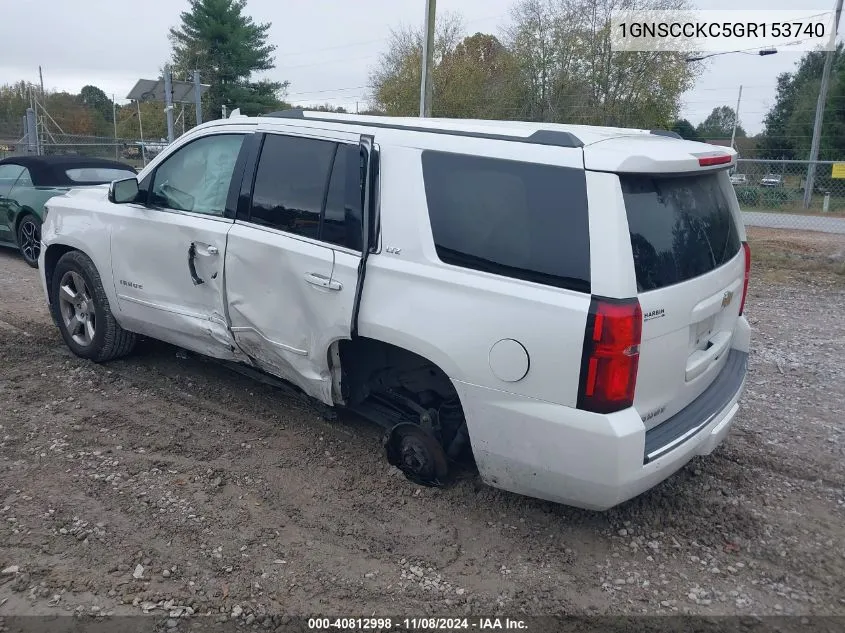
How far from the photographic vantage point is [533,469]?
3111mm

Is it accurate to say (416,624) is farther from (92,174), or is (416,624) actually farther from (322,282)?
(92,174)

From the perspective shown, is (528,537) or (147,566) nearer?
(147,566)

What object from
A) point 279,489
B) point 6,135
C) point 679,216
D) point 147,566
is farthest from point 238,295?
point 6,135

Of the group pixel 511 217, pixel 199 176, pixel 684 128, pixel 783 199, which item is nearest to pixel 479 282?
pixel 511 217

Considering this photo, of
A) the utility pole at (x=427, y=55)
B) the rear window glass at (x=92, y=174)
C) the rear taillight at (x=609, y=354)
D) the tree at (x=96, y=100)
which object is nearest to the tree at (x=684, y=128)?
the utility pole at (x=427, y=55)

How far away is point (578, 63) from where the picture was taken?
29672 mm

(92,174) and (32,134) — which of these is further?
(32,134)

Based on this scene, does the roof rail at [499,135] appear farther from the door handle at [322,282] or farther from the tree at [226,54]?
the tree at [226,54]

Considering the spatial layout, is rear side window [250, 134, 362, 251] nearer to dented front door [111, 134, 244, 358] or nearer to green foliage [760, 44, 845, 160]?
dented front door [111, 134, 244, 358]

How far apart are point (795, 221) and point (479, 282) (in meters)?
16.0

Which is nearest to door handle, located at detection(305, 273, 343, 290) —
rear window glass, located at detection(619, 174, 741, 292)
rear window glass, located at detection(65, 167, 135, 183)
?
rear window glass, located at detection(619, 174, 741, 292)

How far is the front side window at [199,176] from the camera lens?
4.36m

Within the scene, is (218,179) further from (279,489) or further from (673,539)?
(673,539)

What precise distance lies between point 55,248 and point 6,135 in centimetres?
2644
